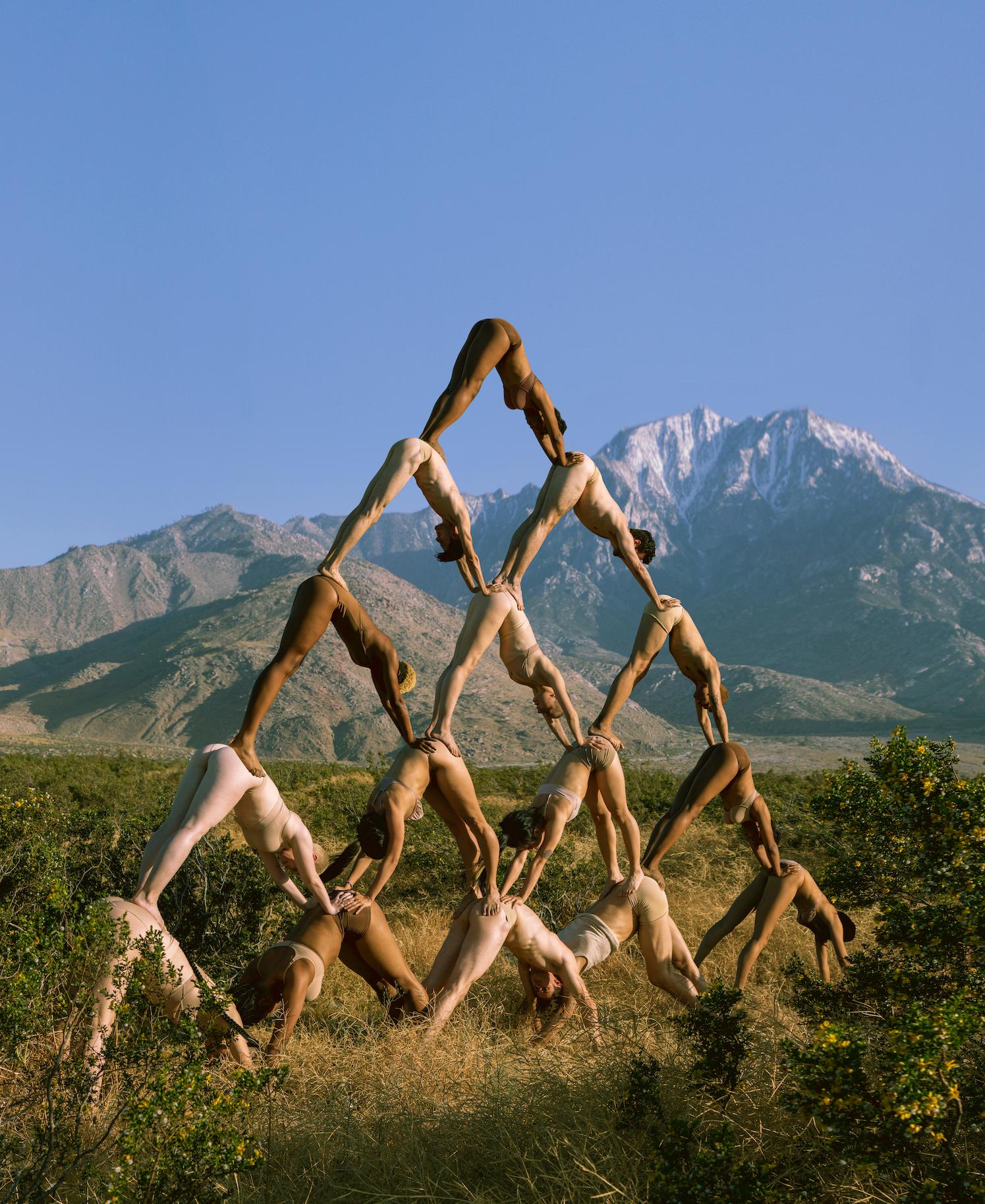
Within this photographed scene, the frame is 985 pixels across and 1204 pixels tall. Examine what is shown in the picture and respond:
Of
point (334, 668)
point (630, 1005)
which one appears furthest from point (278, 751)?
point (630, 1005)

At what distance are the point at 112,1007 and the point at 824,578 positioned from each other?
15814 cm

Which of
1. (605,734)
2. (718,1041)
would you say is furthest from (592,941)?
(718,1041)

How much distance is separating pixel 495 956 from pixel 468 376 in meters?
3.79

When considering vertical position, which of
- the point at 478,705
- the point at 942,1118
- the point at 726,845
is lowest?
the point at 478,705

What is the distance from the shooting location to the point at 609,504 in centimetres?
666

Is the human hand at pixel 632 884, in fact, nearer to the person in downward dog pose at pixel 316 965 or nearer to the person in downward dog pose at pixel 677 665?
the person in downward dog pose at pixel 677 665

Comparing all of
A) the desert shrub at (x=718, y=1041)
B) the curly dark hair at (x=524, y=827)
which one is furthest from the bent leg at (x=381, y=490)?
the desert shrub at (x=718, y=1041)

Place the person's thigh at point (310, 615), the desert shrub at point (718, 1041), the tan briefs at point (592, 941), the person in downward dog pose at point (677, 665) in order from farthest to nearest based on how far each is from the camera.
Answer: the person in downward dog pose at point (677, 665), the tan briefs at point (592, 941), the person's thigh at point (310, 615), the desert shrub at point (718, 1041)

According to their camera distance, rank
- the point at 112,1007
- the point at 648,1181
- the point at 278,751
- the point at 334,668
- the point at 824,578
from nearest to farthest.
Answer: the point at 648,1181 → the point at 112,1007 → the point at 278,751 → the point at 334,668 → the point at 824,578

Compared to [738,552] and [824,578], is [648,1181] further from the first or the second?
[738,552]

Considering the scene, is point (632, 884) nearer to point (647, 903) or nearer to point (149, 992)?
point (647, 903)

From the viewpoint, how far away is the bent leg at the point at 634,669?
6621mm

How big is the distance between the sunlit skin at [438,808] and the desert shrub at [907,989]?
6.40 feet

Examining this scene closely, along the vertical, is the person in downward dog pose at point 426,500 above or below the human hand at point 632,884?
above
